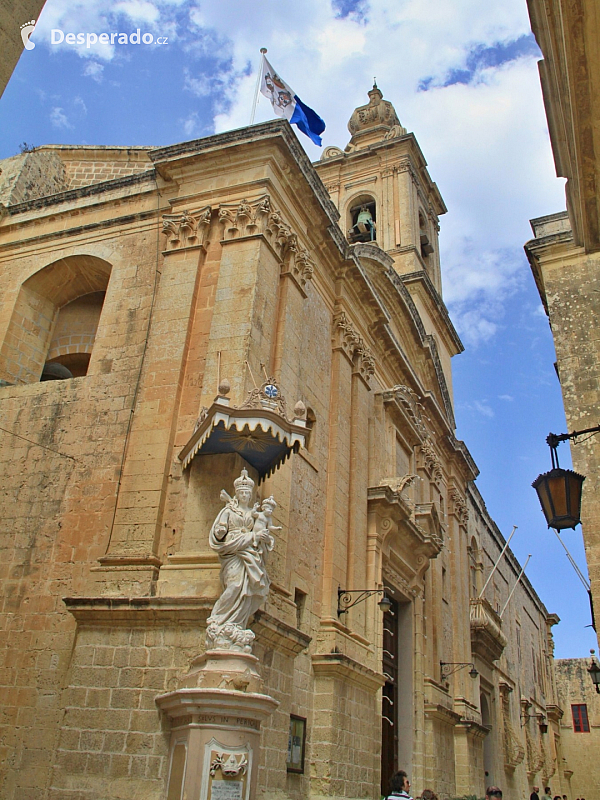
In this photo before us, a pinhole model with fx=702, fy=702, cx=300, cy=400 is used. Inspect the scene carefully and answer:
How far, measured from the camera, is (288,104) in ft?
42.4

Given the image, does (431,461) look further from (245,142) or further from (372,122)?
(372,122)

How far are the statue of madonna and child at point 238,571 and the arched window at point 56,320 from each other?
6.20 m

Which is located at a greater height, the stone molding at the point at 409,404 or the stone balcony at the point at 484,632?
the stone molding at the point at 409,404

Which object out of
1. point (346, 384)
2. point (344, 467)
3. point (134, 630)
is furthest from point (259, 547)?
point (346, 384)

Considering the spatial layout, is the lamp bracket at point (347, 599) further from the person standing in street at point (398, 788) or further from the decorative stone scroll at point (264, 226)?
the decorative stone scroll at point (264, 226)

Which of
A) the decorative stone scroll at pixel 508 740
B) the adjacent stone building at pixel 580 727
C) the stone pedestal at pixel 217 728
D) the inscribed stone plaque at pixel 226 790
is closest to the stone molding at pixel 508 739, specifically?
the decorative stone scroll at pixel 508 740

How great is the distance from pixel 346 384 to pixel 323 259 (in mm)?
2476

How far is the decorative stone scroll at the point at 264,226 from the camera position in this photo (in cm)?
1090

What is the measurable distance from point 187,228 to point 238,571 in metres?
6.02

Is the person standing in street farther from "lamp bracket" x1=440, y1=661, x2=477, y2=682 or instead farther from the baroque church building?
"lamp bracket" x1=440, y1=661, x2=477, y2=682

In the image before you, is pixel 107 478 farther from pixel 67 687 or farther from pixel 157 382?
pixel 67 687

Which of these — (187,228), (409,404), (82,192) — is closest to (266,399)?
(187,228)

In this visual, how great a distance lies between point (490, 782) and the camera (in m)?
20.9

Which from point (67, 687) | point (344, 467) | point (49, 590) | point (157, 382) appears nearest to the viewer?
point (67, 687)
